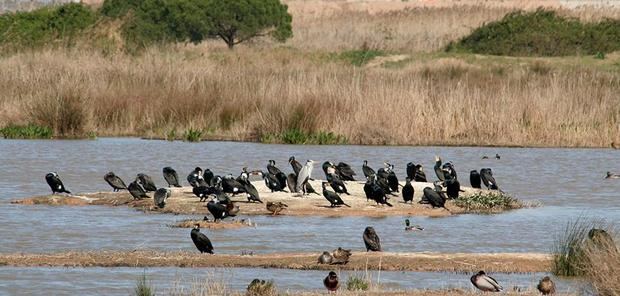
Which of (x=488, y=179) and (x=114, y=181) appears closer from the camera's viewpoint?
Answer: (x=114, y=181)

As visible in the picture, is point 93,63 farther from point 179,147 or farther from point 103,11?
point 103,11

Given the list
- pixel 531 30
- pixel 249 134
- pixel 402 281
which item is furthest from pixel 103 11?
pixel 402 281

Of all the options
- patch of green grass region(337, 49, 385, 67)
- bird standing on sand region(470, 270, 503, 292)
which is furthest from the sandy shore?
patch of green grass region(337, 49, 385, 67)

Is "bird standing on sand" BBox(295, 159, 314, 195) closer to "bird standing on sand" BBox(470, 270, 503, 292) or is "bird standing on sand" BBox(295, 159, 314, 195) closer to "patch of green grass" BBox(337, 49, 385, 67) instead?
"bird standing on sand" BBox(470, 270, 503, 292)

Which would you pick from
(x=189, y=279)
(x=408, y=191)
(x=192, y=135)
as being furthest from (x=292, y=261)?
(x=192, y=135)

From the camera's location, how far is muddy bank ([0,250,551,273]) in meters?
16.8

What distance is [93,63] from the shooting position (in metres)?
39.8

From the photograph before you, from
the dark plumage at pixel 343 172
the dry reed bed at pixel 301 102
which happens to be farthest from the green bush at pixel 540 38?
the dark plumage at pixel 343 172

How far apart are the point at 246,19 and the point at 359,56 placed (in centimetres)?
914

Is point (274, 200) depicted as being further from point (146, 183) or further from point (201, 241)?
point (201, 241)

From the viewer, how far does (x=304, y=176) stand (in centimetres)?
2344

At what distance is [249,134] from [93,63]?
18.7ft

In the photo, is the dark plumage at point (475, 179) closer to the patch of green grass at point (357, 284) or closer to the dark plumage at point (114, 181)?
the dark plumage at point (114, 181)

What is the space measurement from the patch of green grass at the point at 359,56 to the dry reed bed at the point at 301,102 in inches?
318
